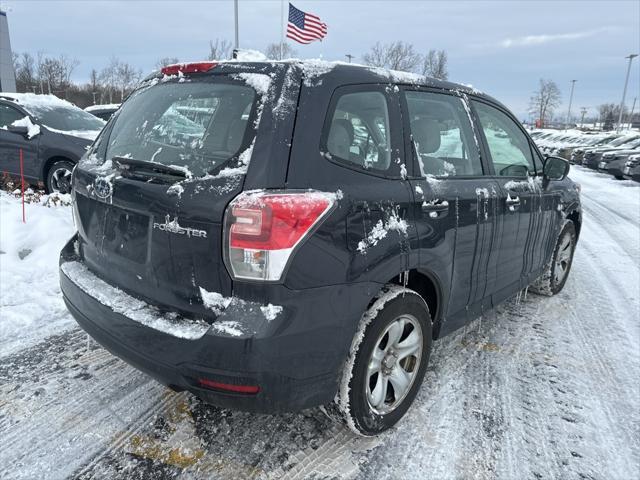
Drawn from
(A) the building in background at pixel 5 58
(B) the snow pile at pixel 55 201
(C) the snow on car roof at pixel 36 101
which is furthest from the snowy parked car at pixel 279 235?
(A) the building in background at pixel 5 58

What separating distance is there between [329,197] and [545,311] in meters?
3.27

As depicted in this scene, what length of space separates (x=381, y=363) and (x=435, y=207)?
872mm

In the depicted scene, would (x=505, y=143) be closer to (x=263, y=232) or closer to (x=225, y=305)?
(x=263, y=232)

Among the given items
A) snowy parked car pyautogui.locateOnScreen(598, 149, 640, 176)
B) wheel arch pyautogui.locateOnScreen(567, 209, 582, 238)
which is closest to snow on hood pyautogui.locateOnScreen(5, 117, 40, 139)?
wheel arch pyautogui.locateOnScreen(567, 209, 582, 238)

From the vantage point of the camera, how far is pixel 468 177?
2.96 meters

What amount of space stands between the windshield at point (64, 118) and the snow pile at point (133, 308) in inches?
235

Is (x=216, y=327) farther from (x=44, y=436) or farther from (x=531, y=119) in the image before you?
(x=531, y=119)

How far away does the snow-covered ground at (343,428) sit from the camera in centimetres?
229

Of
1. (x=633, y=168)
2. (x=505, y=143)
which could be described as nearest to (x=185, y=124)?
(x=505, y=143)

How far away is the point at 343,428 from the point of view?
102 inches

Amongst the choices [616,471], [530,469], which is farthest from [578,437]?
[530,469]

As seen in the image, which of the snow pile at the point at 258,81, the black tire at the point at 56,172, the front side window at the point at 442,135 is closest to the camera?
the snow pile at the point at 258,81

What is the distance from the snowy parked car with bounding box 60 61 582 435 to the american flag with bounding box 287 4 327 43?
1526 centimetres

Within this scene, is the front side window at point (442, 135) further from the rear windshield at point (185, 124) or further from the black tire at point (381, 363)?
the rear windshield at point (185, 124)
